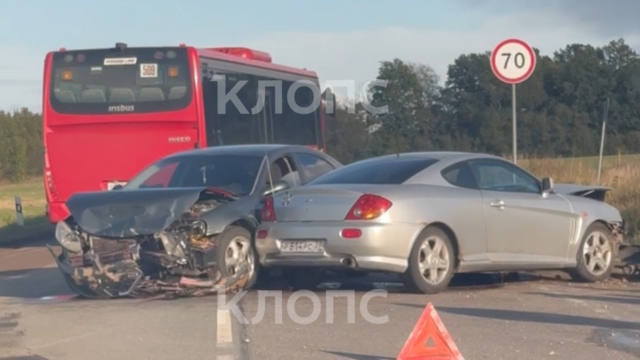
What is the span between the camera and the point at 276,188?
1184cm

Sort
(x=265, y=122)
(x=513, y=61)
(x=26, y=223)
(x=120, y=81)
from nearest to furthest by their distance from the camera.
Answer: (x=513, y=61), (x=120, y=81), (x=265, y=122), (x=26, y=223)

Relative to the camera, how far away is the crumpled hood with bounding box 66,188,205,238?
11016 mm

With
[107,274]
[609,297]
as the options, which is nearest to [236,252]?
[107,274]

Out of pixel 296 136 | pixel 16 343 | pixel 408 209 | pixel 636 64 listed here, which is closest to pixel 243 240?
pixel 408 209

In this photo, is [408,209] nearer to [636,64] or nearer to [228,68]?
[228,68]

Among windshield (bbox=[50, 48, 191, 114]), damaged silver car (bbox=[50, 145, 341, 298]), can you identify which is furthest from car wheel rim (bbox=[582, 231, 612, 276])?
windshield (bbox=[50, 48, 191, 114])

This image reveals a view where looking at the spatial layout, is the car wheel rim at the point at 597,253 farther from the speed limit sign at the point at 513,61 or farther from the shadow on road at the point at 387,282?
the speed limit sign at the point at 513,61

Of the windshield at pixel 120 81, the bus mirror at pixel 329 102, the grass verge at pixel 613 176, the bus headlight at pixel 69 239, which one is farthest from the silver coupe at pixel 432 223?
the bus mirror at pixel 329 102

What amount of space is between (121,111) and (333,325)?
10366 millimetres

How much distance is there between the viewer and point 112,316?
1005 cm

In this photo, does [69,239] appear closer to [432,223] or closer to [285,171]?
[285,171]

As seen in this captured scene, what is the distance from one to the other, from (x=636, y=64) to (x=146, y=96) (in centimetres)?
1801

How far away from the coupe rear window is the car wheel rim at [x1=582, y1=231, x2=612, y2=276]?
2156mm

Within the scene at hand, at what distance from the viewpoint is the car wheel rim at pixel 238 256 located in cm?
1138
